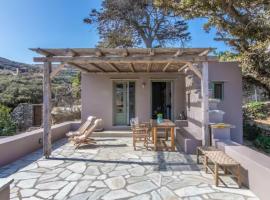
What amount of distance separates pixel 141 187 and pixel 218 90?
673 centimetres

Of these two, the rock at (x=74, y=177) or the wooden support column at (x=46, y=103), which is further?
the wooden support column at (x=46, y=103)

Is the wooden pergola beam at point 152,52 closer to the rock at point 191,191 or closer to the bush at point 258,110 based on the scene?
the rock at point 191,191

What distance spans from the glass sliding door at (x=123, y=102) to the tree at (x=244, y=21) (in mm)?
4264

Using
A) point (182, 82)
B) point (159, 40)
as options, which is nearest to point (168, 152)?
point (182, 82)

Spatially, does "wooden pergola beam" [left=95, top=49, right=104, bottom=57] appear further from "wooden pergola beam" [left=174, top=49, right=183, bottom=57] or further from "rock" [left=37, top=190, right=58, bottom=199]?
"rock" [left=37, top=190, right=58, bottom=199]

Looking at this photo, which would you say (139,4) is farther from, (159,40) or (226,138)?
(226,138)

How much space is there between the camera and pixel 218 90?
32.1 feet

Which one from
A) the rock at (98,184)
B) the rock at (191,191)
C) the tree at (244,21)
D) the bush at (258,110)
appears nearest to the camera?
the rock at (191,191)

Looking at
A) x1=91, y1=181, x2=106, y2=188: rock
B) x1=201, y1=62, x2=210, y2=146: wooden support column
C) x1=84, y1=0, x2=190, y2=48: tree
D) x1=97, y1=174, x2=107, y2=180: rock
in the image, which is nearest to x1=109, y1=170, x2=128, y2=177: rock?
x1=97, y1=174, x2=107, y2=180: rock

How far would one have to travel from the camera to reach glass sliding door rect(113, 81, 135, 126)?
36.6 ft

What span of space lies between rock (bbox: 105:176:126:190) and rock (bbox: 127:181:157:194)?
0.20 metres

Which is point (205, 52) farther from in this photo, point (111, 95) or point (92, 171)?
point (111, 95)

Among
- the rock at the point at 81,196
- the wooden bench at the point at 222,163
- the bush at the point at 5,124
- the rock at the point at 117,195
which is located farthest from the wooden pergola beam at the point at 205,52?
the bush at the point at 5,124

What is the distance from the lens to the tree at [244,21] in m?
9.56
